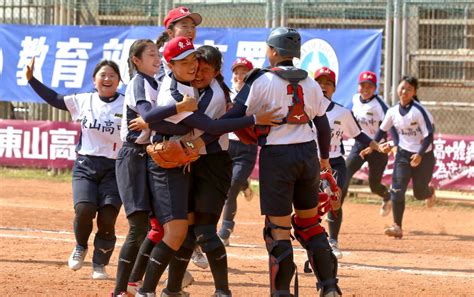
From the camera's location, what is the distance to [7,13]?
19828 millimetres

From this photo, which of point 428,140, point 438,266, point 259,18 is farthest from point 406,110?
point 259,18

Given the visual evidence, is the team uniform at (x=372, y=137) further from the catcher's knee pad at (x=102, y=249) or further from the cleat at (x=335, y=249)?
the catcher's knee pad at (x=102, y=249)

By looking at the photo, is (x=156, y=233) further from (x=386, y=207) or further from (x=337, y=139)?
(x=386, y=207)

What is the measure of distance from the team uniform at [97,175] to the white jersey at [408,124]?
17.3 ft

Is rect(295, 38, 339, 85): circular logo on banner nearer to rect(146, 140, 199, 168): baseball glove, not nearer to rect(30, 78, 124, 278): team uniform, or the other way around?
rect(30, 78, 124, 278): team uniform

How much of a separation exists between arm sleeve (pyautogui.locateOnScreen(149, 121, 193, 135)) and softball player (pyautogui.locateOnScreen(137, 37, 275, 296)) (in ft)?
0.13

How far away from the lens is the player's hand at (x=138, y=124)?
703cm

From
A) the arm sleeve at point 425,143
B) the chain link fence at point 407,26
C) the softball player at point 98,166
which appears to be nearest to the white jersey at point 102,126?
the softball player at point 98,166

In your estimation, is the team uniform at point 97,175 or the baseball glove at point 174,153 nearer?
the baseball glove at point 174,153

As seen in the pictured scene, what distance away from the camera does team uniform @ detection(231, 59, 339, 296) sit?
6910 mm

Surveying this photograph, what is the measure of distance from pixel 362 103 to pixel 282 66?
272 inches

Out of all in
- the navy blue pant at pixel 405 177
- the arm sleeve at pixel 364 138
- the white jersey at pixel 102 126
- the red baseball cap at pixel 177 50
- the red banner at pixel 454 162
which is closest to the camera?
the red baseball cap at pixel 177 50

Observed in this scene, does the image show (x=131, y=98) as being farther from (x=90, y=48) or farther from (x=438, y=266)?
(x=90, y=48)

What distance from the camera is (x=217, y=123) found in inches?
268
